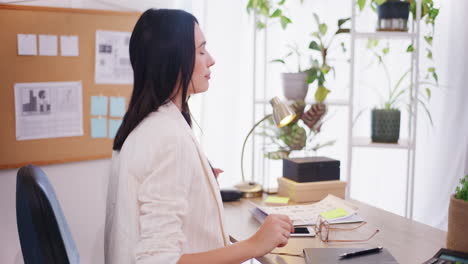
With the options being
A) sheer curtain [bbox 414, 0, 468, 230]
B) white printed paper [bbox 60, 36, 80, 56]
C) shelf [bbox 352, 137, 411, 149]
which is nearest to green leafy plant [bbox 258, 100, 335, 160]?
shelf [bbox 352, 137, 411, 149]

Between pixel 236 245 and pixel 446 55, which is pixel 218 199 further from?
pixel 446 55

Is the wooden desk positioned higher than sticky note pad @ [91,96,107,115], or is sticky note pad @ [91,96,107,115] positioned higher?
sticky note pad @ [91,96,107,115]

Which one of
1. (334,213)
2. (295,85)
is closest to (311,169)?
(334,213)

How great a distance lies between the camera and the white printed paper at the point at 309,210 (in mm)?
1611

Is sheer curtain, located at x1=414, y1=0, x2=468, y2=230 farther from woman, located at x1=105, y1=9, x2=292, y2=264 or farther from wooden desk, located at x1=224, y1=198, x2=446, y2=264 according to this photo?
woman, located at x1=105, y1=9, x2=292, y2=264

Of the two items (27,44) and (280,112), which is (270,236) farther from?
(27,44)

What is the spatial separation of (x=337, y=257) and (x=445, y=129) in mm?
2373

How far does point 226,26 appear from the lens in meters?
2.74

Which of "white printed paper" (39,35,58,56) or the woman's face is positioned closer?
the woman's face

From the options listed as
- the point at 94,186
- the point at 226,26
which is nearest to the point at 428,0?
the point at 226,26

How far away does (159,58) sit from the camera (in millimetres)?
1190

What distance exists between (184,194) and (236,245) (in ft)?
0.61

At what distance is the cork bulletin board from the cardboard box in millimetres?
1062

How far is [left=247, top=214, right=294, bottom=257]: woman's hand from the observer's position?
1165mm
